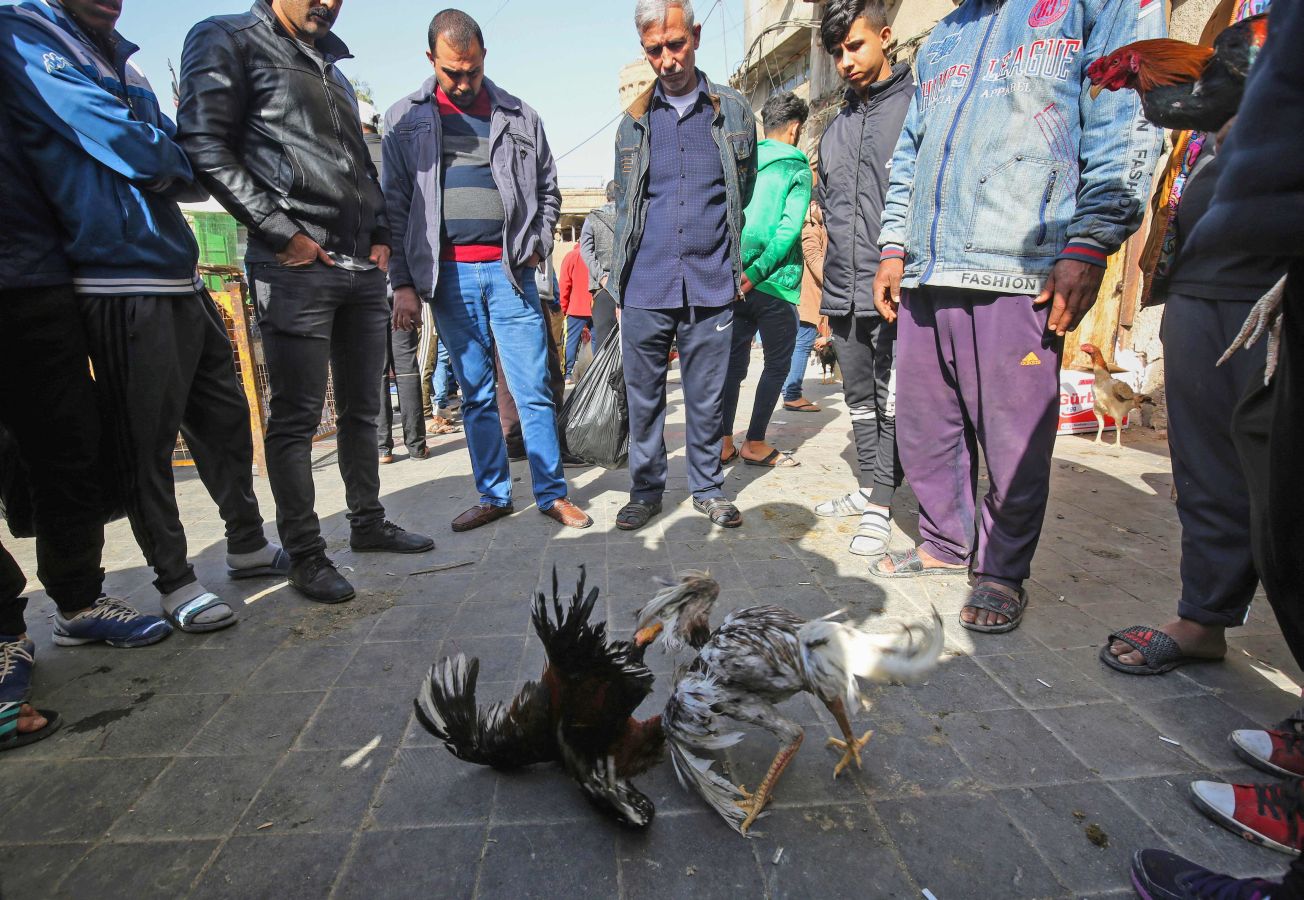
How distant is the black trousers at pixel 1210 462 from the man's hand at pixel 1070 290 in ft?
0.90

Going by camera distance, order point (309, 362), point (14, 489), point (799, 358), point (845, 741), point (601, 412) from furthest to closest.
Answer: point (799, 358) → point (601, 412) → point (309, 362) → point (14, 489) → point (845, 741)

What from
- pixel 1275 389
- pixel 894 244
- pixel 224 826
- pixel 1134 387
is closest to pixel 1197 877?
pixel 1275 389

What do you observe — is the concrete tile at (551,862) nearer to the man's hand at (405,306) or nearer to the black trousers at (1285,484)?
the black trousers at (1285,484)

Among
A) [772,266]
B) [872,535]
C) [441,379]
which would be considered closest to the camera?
[872,535]

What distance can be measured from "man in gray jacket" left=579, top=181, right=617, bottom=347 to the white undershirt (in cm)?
217

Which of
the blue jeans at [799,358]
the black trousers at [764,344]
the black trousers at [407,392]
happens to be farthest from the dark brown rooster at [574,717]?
the blue jeans at [799,358]

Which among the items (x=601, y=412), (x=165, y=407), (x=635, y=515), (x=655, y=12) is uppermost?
(x=655, y=12)

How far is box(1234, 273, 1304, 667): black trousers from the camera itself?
102 cm

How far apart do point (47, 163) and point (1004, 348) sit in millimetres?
3749

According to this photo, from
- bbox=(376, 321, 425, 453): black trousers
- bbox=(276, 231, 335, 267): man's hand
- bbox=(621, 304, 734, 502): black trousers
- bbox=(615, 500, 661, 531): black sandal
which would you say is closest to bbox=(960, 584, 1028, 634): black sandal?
bbox=(621, 304, 734, 502): black trousers

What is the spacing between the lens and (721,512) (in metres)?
3.94

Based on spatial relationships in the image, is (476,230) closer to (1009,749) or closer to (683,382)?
(683,382)

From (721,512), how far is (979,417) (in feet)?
5.36

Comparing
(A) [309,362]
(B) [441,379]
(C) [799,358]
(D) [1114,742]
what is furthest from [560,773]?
(C) [799,358]
